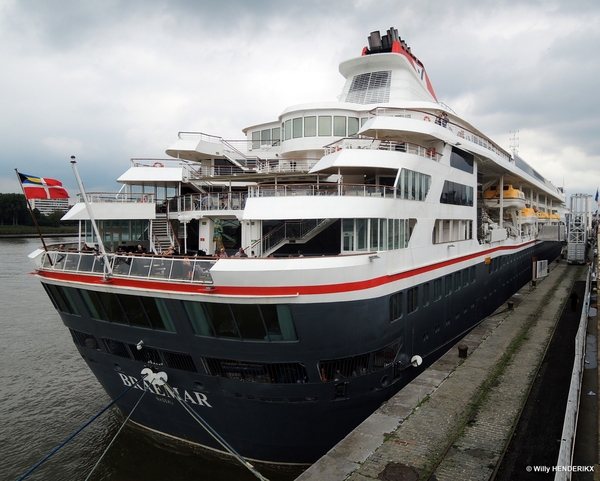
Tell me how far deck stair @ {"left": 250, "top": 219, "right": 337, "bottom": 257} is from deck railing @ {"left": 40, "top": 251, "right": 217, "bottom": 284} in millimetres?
3534

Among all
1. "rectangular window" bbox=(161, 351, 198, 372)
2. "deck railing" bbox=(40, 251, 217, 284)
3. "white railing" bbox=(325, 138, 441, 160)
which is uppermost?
"white railing" bbox=(325, 138, 441, 160)

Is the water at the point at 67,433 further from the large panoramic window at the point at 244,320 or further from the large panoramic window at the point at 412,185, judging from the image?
the large panoramic window at the point at 412,185

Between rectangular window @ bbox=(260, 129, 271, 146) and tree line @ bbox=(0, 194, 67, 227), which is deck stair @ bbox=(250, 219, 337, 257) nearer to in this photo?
rectangular window @ bbox=(260, 129, 271, 146)

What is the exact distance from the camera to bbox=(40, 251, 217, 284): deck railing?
10.3 metres

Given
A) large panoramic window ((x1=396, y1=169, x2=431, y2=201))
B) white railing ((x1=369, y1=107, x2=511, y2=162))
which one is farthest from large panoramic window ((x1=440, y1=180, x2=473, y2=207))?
white railing ((x1=369, y1=107, x2=511, y2=162))

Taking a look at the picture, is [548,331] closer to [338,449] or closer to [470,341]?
[470,341]

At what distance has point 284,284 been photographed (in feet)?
32.6

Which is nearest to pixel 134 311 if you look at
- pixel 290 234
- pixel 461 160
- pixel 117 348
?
pixel 117 348

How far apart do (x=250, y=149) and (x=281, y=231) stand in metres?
9.42

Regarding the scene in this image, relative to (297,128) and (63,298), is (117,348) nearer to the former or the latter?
(63,298)

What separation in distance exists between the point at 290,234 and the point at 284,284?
4.26 metres

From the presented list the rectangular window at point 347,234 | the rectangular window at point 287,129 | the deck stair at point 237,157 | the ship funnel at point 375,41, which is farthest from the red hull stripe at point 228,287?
the ship funnel at point 375,41

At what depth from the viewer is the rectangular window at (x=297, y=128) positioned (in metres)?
18.9

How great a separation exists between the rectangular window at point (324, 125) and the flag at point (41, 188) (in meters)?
10.6
